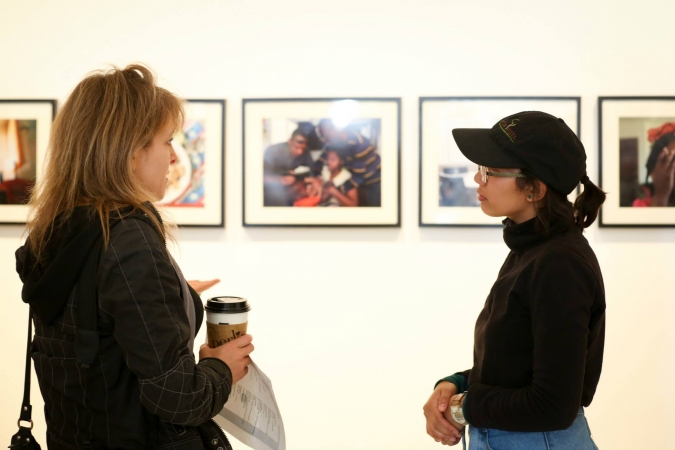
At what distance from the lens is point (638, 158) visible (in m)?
2.91

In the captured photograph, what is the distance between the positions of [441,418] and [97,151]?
3.26 ft

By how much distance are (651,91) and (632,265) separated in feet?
2.60

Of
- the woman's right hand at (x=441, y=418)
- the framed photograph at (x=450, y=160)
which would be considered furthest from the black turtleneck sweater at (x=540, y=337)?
the framed photograph at (x=450, y=160)

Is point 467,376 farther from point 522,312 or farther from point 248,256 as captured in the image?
point 248,256

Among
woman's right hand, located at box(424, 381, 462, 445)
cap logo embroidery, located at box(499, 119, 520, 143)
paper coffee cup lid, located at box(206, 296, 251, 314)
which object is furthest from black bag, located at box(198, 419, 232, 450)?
cap logo embroidery, located at box(499, 119, 520, 143)

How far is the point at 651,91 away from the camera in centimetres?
292

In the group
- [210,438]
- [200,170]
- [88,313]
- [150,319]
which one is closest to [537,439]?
[210,438]

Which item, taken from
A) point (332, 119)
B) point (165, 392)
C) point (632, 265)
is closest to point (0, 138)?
point (332, 119)

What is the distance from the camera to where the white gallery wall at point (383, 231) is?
2.93 meters

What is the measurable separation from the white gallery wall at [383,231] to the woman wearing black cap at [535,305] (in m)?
1.42

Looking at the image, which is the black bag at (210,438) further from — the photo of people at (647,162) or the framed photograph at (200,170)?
the photo of people at (647,162)

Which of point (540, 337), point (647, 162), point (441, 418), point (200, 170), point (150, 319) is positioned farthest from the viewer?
point (200, 170)

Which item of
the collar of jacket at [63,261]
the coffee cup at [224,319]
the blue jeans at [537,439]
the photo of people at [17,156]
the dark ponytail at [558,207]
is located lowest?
the blue jeans at [537,439]

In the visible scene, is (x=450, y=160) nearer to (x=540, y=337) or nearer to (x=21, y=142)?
(x=540, y=337)
